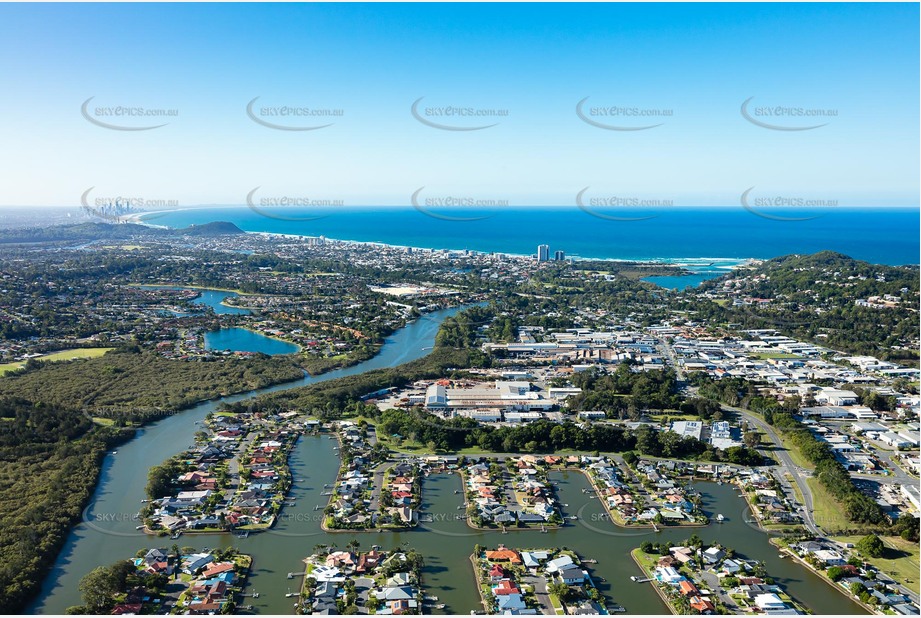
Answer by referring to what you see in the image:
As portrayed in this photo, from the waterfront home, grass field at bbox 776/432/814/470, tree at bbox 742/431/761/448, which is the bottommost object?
the waterfront home

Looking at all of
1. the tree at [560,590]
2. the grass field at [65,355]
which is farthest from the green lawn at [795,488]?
the grass field at [65,355]

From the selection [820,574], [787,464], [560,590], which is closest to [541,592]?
[560,590]

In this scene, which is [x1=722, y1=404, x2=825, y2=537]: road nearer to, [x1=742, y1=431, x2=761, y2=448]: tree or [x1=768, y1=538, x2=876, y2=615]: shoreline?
[x1=742, y1=431, x2=761, y2=448]: tree

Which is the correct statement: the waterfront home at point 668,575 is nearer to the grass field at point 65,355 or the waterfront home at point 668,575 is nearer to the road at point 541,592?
the road at point 541,592

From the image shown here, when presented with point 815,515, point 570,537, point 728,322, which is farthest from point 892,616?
point 728,322

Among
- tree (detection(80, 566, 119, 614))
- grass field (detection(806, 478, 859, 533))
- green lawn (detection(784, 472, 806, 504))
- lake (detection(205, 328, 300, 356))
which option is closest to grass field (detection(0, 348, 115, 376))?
lake (detection(205, 328, 300, 356))

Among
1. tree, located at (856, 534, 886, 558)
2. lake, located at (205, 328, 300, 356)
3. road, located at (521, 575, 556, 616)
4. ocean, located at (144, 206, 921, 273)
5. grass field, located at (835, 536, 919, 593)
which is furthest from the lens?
ocean, located at (144, 206, 921, 273)

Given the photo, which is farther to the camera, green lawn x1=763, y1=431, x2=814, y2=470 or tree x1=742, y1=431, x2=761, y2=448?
tree x1=742, y1=431, x2=761, y2=448

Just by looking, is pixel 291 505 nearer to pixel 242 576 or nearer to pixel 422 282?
pixel 242 576
